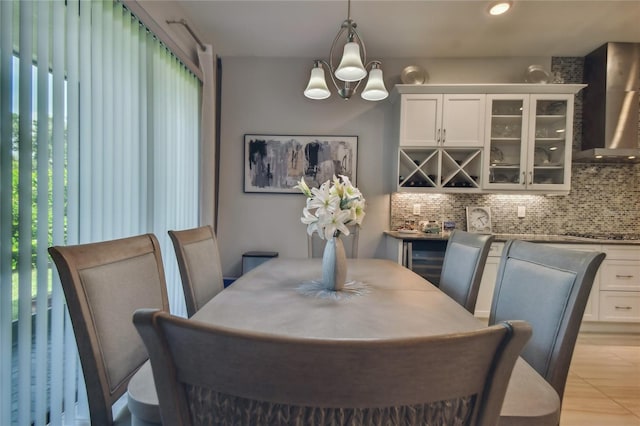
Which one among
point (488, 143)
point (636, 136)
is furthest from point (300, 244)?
point (636, 136)

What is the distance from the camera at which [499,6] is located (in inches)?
90.0

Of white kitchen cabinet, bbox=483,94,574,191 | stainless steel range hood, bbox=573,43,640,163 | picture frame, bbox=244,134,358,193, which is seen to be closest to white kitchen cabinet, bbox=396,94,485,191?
white kitchen cabinet, bbox=483,94,574,191

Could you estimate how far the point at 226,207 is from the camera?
3.46m

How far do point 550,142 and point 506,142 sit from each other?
44 cm

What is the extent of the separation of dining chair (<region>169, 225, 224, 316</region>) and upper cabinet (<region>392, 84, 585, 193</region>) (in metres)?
2.09

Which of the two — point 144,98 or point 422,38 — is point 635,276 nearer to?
point 422,38

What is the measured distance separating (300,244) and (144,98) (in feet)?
6.76

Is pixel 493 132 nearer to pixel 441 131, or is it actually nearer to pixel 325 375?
pixel 441 131

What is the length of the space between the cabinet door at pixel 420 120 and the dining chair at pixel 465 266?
5.04ft

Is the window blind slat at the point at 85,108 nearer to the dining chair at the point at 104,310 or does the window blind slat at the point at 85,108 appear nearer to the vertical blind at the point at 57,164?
the vertical blind at the point at 57,164

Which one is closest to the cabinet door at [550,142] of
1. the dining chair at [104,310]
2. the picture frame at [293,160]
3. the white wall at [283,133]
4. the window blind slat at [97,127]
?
the white wall at [283,133]

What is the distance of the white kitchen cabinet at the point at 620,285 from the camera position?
269 cm

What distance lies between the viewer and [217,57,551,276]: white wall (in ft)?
11.1

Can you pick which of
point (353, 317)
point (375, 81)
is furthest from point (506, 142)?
point (353, 317)
